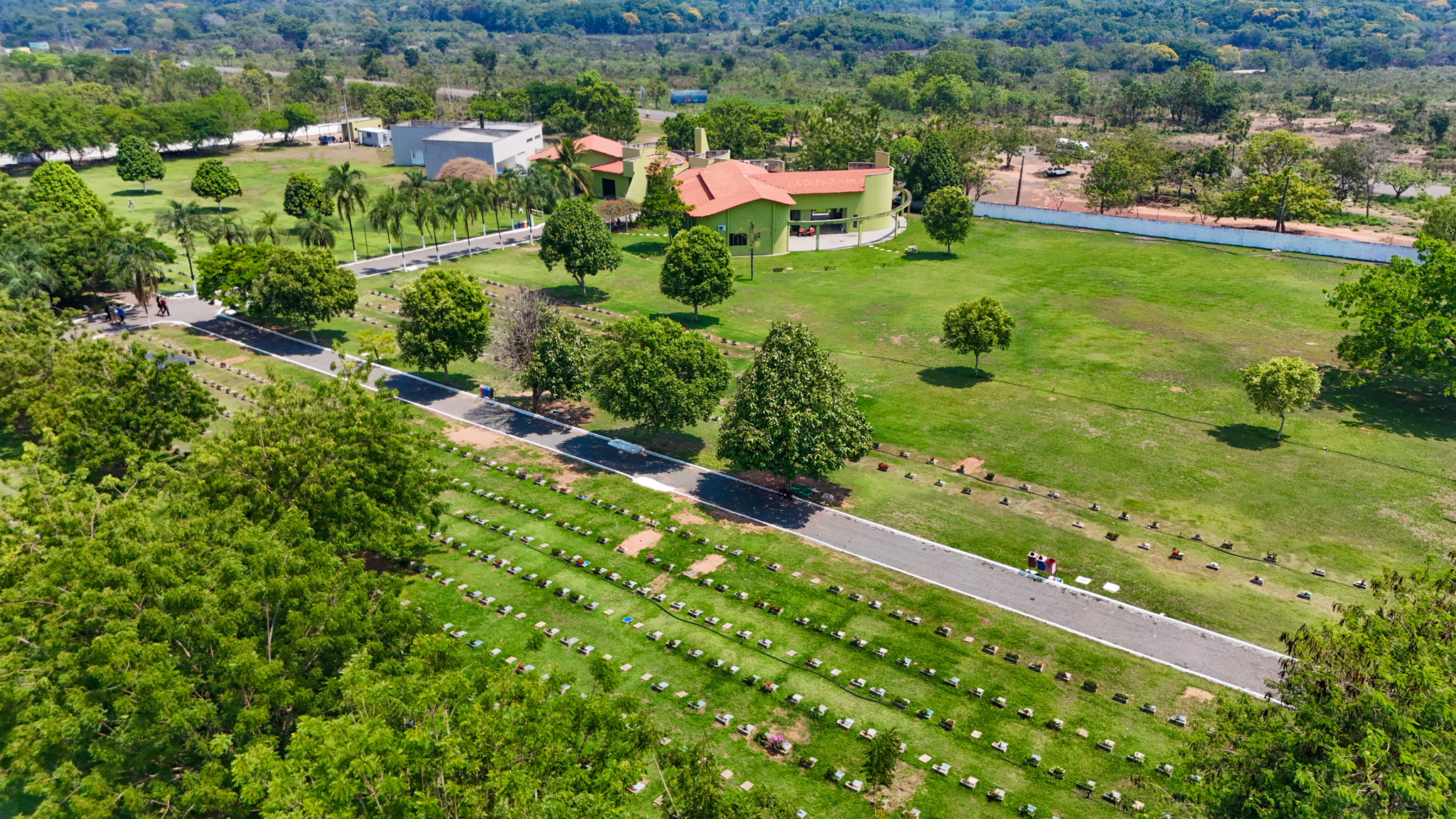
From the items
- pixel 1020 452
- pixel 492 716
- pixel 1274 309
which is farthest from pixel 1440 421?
pixel 492 716

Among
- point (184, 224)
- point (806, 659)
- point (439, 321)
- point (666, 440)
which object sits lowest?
point (806, 659)

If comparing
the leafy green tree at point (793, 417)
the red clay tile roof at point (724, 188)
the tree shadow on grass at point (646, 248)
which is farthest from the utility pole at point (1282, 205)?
the leafy green tree at point (793, 417)

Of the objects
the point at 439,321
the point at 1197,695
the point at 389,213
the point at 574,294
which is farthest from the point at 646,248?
the point at 1197,695

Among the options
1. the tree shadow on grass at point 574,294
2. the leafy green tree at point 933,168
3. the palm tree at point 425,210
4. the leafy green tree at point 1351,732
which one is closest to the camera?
the leafy green tree at point 1351,732

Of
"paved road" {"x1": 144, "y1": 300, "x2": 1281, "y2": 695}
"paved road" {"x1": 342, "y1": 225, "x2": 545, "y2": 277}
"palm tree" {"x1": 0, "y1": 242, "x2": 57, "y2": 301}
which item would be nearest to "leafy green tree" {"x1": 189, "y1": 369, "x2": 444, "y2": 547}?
"paved road" {"x1": 144, "y1": 300, "x2": 1281, "y2": 695}

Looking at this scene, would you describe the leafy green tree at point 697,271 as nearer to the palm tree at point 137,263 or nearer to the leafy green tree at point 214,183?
the palm tree at point 137,263

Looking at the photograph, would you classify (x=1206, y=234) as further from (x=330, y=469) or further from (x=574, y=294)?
(x=330, y=469)

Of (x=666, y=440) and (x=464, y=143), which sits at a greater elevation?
(x=464, y=143)
